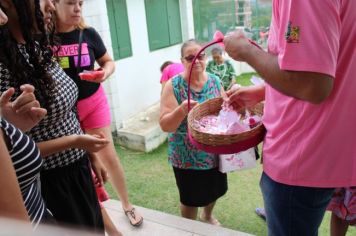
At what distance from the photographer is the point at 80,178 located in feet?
4.99

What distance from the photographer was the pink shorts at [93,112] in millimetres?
2332

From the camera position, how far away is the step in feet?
13.8

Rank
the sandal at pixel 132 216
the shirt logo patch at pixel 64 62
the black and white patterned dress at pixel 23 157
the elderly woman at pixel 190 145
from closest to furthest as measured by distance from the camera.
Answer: the black and white patterned dress at pixel 23 157 → the elderly woman at pixel 190 145 → the shirt logo patch at pixel 64 62 → the sandal at pixel 132 216

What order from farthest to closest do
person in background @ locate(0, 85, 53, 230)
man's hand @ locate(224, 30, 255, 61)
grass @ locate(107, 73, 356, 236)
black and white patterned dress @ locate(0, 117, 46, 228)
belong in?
grass @ locate(107, 73, 356, 236)
man's hand @ locate(224, 30, 255, 61)
black and white patterned dress @ locate(0, 117, 46, 228)
person in background @ locate(0, 85, 53, 230)

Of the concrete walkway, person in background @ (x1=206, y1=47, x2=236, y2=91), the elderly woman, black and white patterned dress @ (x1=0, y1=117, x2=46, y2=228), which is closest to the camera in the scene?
black and white patterned dress @ (x1=0, y1=117, x2=46, y2=228)

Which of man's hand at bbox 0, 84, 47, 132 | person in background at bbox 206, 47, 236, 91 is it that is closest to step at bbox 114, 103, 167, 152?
person in background at bbox 206, 47, 236, 91

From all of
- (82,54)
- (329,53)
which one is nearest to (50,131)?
(82,54)

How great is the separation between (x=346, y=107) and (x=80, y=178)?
3.75 ft

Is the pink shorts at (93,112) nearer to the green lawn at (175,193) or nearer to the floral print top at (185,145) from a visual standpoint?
the floral print top at (185,145)

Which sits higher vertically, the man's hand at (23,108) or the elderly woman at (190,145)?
the man's hand at (23,108)

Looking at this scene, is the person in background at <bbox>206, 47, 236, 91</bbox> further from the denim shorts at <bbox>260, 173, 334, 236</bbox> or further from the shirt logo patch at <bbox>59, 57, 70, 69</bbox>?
the denim shorts at <bbox>260, 173, 334, 236</bbox>

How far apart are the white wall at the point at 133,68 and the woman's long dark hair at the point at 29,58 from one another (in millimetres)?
2840

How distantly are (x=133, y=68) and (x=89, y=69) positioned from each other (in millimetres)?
2854

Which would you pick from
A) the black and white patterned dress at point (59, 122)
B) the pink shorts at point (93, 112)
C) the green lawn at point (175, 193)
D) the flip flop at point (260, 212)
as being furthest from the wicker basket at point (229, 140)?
the flip flop at point (260, 212)
